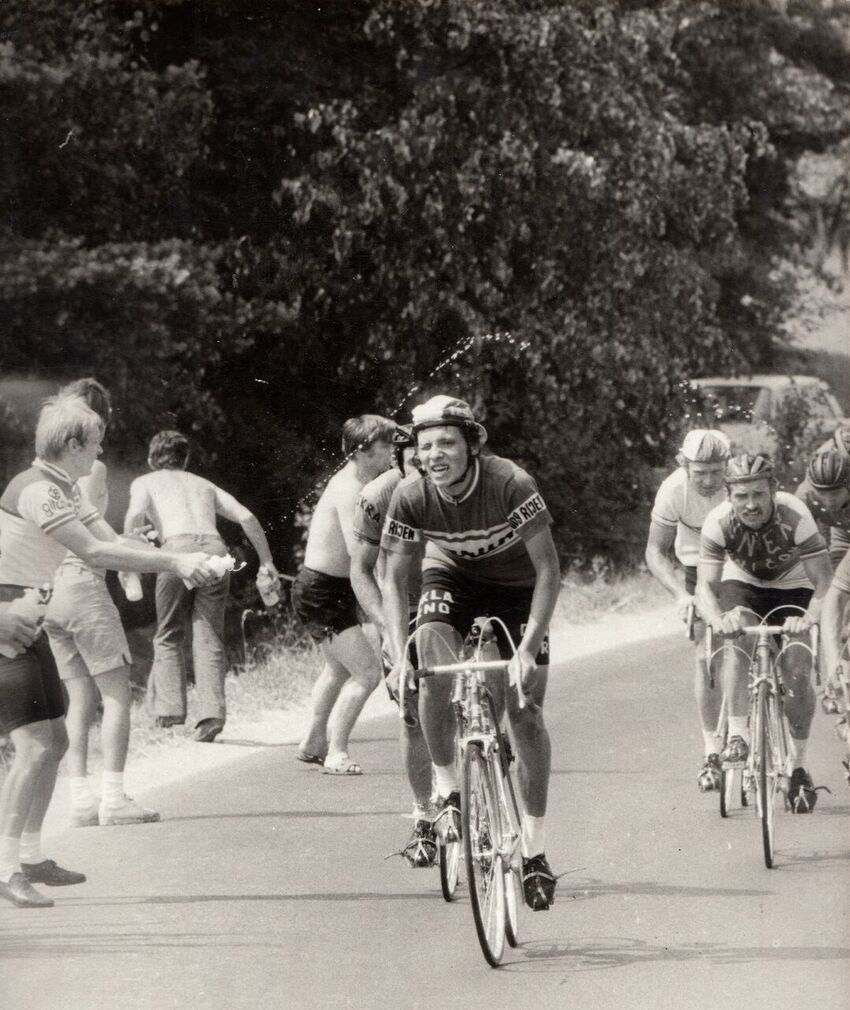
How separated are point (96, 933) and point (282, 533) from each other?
388 inches

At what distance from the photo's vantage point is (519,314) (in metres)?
17.5

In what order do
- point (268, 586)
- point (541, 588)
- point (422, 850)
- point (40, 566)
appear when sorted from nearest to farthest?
point (541, 588) → point (40, 566) → point (422, 850) → point (268, 586)

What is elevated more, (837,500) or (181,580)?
(837,500)

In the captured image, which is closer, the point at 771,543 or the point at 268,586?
the point at 771,543

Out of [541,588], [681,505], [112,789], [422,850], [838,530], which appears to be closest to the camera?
[541,588]

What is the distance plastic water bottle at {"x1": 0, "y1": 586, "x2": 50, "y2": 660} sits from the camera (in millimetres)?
6191

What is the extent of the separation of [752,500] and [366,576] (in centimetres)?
162

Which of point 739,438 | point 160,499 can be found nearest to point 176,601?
point 160,499

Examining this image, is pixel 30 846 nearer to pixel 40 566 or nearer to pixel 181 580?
pixel 40 566

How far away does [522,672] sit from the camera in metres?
5.84

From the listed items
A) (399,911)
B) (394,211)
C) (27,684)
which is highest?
(394,211)

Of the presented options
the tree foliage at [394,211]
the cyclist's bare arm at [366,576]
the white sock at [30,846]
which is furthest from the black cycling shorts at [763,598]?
the tree foliage at [394,211]

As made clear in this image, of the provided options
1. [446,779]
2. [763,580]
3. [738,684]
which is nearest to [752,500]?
[763,580]

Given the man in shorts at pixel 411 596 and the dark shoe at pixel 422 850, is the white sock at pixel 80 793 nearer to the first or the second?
the man in shorts at pixel 411 596
